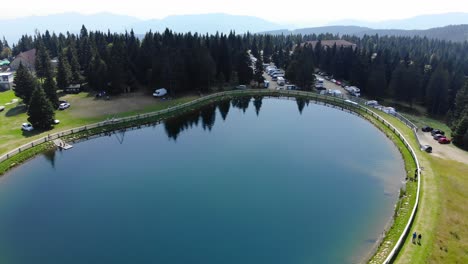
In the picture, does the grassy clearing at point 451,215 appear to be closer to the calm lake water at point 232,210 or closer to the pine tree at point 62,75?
the calm lake water at point 232,210

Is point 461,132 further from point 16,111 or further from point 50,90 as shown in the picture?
point 16,111

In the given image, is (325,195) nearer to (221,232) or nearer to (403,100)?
(221,232)

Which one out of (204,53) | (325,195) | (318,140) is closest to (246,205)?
(325,195)

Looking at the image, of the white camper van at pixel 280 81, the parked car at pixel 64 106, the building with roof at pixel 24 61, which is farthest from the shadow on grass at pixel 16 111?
the white camper van at pixel 280 81

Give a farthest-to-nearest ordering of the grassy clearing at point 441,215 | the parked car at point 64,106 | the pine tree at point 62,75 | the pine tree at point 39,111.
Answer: the pine tree at point 62,75 → the parked car at point 64,106 → the pine tree at point 39,111 → the grassy clearing at point 441,215

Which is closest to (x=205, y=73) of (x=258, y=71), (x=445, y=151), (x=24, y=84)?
(x=258, y=71)

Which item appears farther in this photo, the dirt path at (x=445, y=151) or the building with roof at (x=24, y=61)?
the building with roof at (x=24, y=61)
